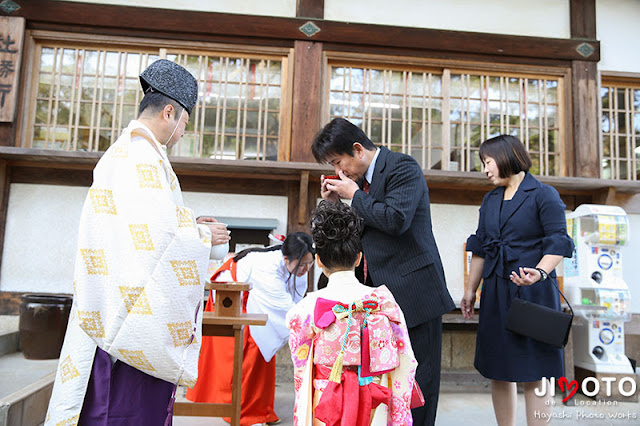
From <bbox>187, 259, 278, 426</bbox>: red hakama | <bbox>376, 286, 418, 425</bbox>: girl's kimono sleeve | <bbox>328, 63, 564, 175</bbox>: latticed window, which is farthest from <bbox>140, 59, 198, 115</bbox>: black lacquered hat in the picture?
<bbox>328, 63, 564, 175</bbox>: latticed window

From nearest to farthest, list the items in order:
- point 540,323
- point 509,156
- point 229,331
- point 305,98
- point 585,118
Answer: point 540,323, point 509,156, point 229,331, point 305,98, point 585,118

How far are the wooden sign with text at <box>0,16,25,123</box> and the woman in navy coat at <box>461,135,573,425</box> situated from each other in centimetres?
507

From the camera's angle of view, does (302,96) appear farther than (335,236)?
Yes

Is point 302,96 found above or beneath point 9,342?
above

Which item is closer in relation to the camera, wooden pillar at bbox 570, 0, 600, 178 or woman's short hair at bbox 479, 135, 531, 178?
woman's short hair at bbox 479, 135, 531, 178

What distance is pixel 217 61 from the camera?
18.4 feet

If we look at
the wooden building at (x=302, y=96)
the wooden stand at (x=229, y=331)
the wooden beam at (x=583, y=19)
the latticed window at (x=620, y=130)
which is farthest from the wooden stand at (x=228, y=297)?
the wooden beam at (x=583, y=19)

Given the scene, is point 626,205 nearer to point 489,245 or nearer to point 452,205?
point 452,205

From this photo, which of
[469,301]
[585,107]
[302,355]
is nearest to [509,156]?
[469,301]

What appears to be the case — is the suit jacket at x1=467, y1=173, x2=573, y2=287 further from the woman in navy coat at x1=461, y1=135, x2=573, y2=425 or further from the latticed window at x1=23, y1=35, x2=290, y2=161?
the latticed window at x1=23, y1=35, x2=290, y2=161

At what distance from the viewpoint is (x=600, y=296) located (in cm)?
468

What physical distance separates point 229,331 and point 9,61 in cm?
429

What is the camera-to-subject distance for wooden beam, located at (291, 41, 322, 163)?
17.7 feet

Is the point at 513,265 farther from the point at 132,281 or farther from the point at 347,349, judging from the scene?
the point at 132,281
